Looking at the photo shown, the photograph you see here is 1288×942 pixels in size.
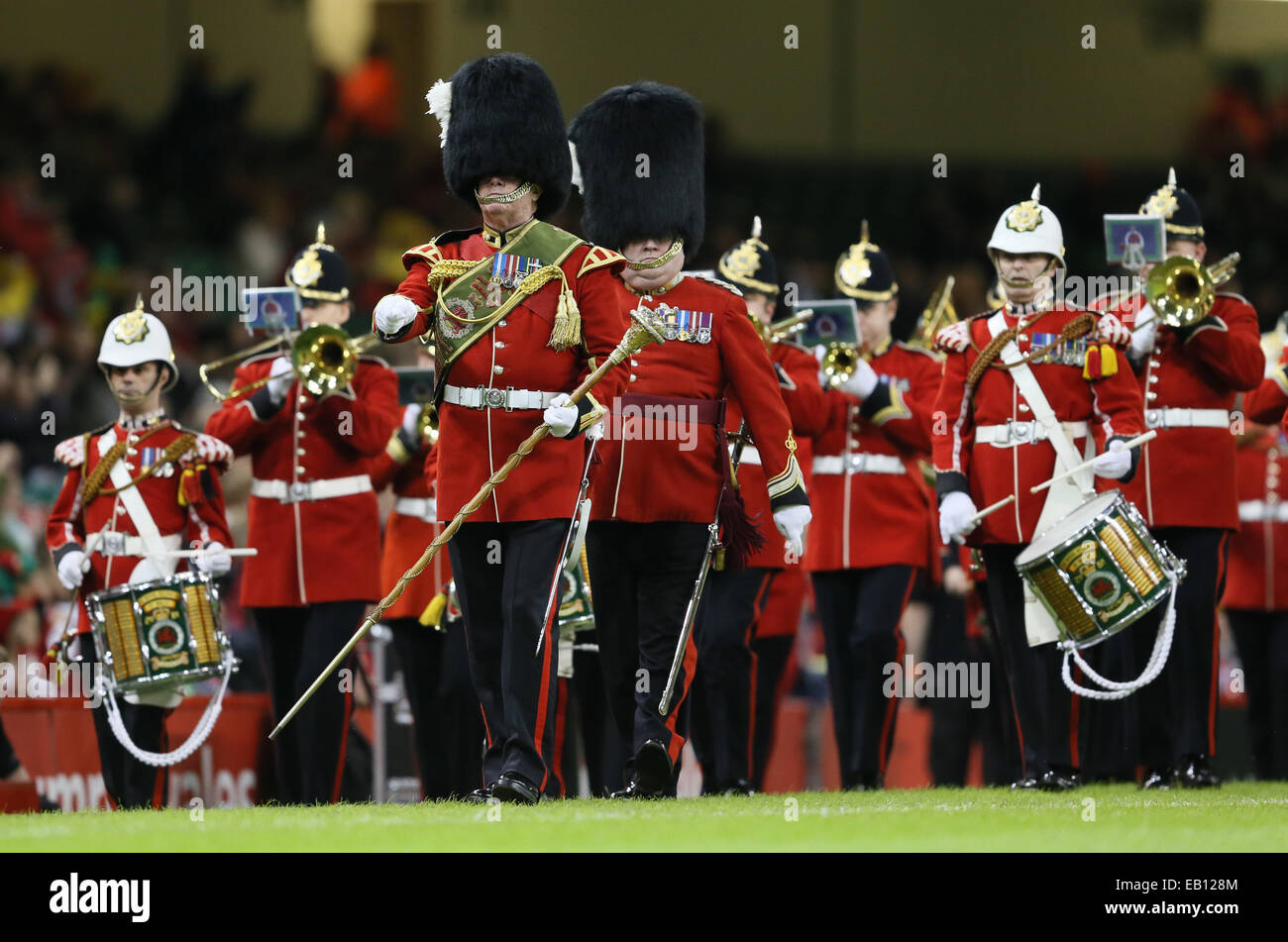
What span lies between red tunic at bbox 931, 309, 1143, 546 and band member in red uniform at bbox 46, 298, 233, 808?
2.51 metres

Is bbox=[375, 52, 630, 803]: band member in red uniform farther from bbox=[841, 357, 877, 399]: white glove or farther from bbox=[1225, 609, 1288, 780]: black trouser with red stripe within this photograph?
bbox=[1225, 609, 1288, 780]: black trouser with red stripe

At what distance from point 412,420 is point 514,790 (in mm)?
2829

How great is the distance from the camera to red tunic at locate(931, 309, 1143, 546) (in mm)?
7840

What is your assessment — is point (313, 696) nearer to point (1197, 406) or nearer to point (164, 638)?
point (164, 638)

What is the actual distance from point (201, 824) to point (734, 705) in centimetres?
279

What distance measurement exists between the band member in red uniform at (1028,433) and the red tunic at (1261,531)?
1.89m

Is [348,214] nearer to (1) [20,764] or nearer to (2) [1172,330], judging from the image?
(1) [20,764]

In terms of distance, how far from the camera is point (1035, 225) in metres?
8.00

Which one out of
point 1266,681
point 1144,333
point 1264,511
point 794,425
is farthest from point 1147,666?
point 1264,511

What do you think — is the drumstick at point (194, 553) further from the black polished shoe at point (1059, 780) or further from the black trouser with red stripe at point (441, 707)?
the black polished shoe at point (1059, 780)

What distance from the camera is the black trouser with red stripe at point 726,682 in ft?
28.5

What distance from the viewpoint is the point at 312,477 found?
893 cm

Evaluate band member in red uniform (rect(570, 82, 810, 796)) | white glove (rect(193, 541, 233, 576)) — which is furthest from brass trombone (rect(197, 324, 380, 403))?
band member in red uniform (rect(570, 82, 810, 796))

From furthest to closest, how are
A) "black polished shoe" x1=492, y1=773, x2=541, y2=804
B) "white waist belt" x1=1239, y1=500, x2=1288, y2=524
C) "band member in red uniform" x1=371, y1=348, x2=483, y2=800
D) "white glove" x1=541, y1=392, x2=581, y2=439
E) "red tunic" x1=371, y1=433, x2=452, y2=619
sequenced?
"white waist belt" x1=1239, y1=500, x2=1288, y2=524 < "red tunic" x1=371, y1=433, x2=452, y2=619 < "band member in red uniform" x1=371, y1=348, x2=483, y2=800 < "white glove" x1=541, y1=392, x2=581, y2=439 < "black polished shoe" x1=492, y1=773, x2=541, y2=804
